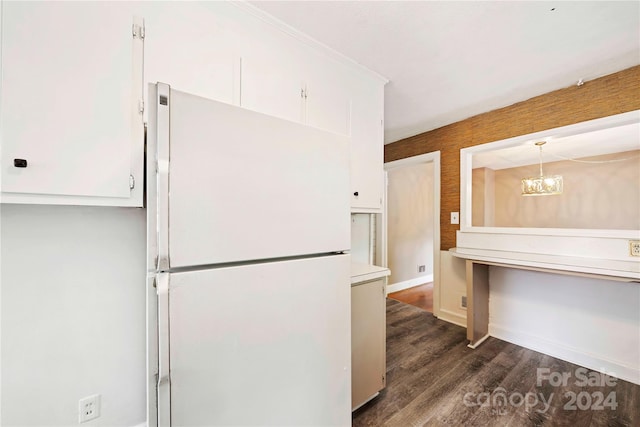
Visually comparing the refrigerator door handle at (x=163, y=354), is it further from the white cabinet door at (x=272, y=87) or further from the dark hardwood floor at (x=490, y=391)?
the dark hardwood floor at (x=490, y=391)

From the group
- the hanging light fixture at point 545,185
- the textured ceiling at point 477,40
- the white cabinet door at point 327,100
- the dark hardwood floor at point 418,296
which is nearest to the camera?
the textured ceiling at point 477,40

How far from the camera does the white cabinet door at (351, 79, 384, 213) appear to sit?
1.86 metres

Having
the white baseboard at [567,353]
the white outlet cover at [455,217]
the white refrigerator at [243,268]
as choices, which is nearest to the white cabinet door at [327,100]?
the white refrigerator at [243,268]

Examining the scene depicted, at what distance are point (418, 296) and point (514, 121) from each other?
2.64 m

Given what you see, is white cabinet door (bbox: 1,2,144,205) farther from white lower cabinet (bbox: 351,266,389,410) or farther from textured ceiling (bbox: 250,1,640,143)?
white lower cabinet (bbox: 351,266,389,410)

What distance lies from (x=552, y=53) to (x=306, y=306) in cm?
224

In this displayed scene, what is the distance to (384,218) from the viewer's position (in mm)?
3723

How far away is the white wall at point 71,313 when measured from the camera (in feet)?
3.34

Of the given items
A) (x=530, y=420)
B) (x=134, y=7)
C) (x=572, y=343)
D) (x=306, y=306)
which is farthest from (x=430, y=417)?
(x=134, y=7)

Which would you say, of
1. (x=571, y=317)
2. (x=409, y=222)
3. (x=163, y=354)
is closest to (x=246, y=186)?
(x=163, y=354)

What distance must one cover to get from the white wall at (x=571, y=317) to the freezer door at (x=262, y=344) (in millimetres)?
2177

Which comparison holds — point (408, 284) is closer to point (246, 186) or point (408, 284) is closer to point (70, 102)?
point (246, 186)

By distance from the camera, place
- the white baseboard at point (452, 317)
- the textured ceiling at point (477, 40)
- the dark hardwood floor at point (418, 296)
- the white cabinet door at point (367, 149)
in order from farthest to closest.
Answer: the dark hardwood floor at point (418, 296) < the white baseboard at point (452, 317) < the white cabinet door at point (367, 149) < the textured ceiling at point (477, 40)

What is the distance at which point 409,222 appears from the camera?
14.0 feet
